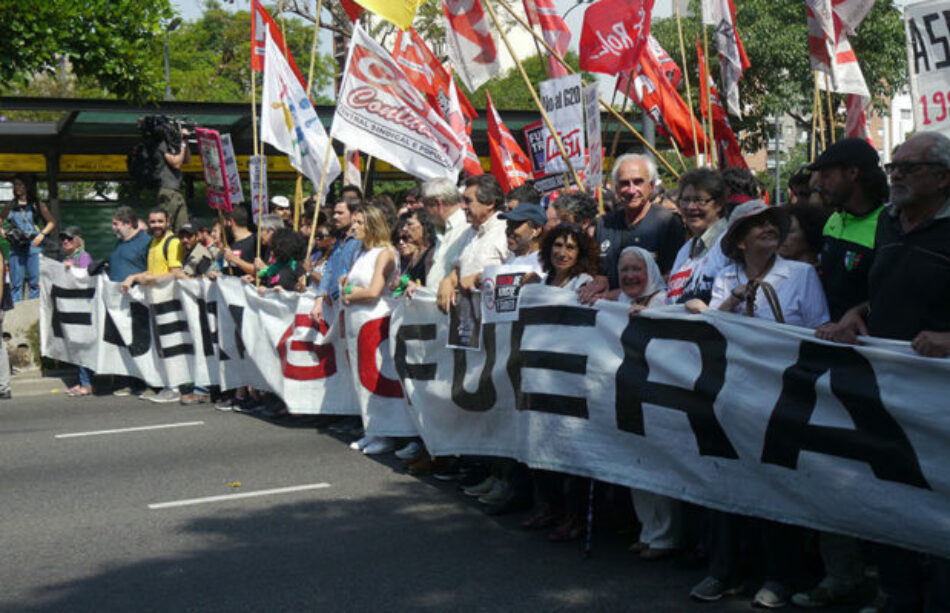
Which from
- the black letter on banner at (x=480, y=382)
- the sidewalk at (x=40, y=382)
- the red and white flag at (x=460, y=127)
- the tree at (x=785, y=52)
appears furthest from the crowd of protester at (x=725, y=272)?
the tree at (x=785, y=52)

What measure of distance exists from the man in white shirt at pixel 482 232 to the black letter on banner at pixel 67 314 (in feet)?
21.0

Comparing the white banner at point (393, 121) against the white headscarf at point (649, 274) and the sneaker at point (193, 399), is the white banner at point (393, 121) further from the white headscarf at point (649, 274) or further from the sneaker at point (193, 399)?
the white headscarf at point (649, 274)

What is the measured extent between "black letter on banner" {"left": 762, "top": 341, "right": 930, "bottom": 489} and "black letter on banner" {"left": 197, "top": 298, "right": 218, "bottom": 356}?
7311 mm

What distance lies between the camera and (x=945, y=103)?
19.7ft

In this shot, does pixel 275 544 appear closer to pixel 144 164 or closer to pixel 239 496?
pixel 239 496

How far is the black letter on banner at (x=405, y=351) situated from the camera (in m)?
7.62

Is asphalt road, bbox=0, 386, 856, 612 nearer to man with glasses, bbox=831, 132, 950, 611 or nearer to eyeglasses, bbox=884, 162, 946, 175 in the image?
man with glasses, bbox=831, 132, 950, 611

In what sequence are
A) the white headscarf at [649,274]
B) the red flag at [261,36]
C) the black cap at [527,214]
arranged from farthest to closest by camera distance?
the red flag at [261,36], the black cap at [527,214], the white headscarf at [649,274]

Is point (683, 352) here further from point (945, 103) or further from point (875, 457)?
point (945, 103)

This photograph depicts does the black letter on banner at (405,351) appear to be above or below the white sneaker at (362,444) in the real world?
above

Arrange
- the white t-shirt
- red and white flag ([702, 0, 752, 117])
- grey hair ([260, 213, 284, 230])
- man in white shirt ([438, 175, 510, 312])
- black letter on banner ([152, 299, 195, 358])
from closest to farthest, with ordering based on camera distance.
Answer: the white t-shirt
man in white shirt ([438, 175, 510, 312])
grey hair ([260, 213, 284, 230])
black letter on banner ([152, 299, 195, 358])
red and white flag ([702, 0, 752, 117])

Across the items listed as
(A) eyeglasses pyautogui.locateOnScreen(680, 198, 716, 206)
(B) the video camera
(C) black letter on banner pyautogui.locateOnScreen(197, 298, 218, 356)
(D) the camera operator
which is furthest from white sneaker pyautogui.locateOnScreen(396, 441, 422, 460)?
(B) the video camera

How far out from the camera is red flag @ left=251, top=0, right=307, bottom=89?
453 inches

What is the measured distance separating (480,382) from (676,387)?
1813 millimetres
